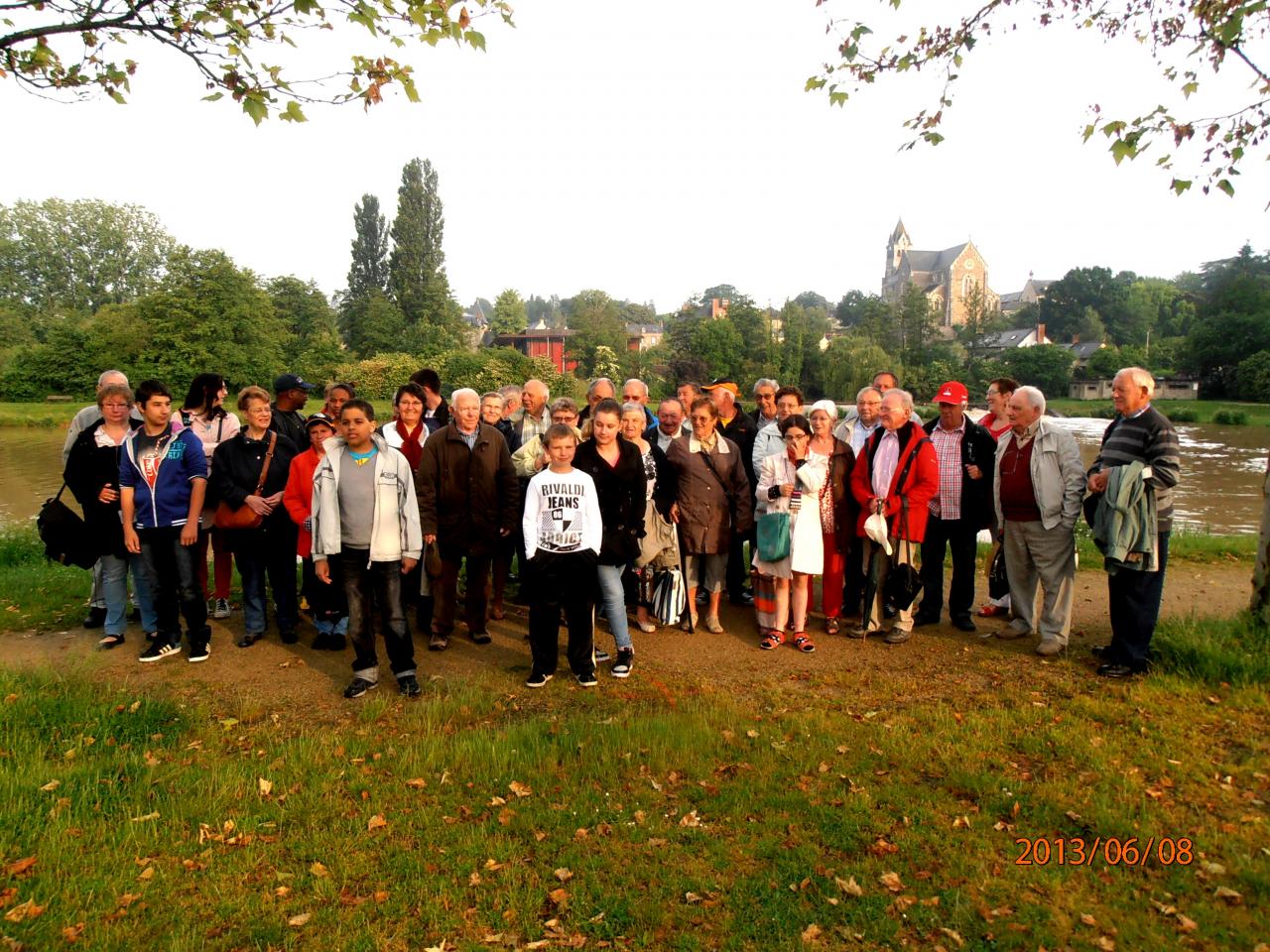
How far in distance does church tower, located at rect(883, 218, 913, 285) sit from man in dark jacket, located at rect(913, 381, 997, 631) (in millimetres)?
133245

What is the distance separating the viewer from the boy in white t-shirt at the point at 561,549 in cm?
547

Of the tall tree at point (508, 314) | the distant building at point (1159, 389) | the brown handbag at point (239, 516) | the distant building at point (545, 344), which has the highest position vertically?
the tall tree at point (508, 314)

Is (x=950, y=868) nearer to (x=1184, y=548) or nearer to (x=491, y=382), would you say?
(x=1184, y=548)

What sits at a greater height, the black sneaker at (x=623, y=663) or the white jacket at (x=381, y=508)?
the white jacket at (x=381, y=508)

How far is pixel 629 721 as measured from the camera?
483 centimetres

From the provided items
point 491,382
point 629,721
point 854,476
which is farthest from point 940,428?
point 491,382

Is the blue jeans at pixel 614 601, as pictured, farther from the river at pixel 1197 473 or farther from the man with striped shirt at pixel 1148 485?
the river at pixel 1197 473

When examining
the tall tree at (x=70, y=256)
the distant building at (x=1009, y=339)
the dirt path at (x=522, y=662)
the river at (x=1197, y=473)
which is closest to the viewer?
the dirt path at (x=522, y=662)

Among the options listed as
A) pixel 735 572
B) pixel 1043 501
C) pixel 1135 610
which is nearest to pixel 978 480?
pixel 1043 501

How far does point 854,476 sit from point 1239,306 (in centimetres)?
6640

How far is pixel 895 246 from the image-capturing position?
433 ft

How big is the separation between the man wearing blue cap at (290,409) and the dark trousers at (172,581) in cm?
129

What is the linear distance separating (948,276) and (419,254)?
269 feet

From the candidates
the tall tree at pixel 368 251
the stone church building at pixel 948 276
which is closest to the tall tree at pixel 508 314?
the tall tree at pixel 368 251
